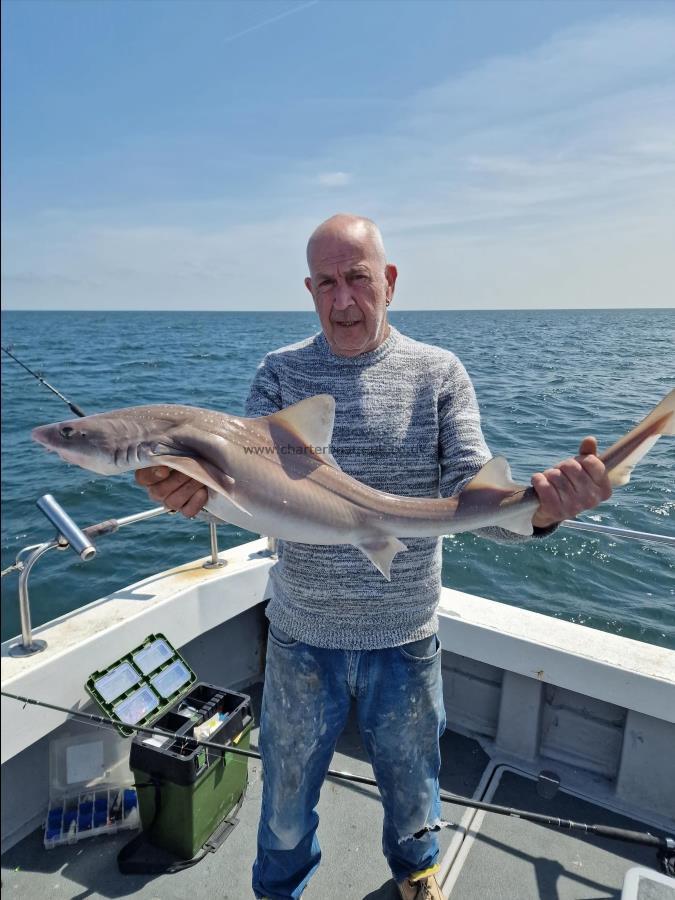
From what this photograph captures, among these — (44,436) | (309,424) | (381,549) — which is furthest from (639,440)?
(44,436)

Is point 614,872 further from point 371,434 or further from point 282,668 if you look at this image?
point 371,434

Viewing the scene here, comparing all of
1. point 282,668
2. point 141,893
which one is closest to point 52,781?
point 141,893

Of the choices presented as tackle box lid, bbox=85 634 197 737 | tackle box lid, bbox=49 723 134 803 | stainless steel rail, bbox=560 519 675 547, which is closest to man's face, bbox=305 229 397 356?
stainless steel rail, bbox=560 519 675 547

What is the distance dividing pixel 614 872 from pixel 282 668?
237 cm

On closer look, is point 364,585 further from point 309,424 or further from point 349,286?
point 349,286

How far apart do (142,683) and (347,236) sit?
297 cm

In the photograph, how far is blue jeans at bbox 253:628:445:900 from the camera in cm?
271

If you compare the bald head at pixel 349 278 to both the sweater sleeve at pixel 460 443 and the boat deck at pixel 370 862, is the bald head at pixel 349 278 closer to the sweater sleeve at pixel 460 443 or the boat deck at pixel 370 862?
the sweater sleeve at pixel 460 443

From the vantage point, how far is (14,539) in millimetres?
10727

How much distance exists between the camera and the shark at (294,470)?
2.20 meters

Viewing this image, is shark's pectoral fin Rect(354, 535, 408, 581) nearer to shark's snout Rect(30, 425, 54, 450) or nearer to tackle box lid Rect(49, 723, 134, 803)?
shark's snout Rect(30, 425, 54, 450)

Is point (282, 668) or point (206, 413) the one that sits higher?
point (206, 413)

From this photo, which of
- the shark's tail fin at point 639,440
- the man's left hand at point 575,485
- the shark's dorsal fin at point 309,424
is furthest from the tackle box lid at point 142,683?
the shark's tail fin at point 639,440

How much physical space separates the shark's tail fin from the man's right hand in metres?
1.41
